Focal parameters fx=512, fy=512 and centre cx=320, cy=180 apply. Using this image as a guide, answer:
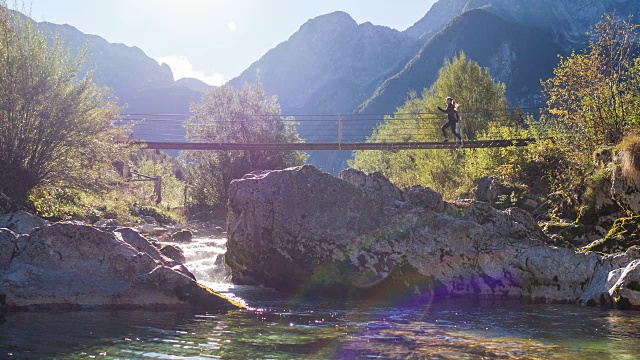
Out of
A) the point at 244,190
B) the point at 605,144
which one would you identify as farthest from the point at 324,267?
the point at 605,144

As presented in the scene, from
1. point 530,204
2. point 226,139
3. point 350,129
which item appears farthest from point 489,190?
point 226,139

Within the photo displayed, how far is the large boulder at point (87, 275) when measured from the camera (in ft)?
25.8

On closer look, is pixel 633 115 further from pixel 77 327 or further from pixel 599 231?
pixel 77 327

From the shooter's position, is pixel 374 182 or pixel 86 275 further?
pixel 374 182

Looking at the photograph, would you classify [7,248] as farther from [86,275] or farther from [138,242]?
[138,242]

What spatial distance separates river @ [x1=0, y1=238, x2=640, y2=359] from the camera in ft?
18.4

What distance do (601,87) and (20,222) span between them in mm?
17765

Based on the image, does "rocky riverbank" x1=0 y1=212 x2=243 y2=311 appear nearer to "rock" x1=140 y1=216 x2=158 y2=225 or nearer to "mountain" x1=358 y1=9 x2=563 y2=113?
"rock" x1=140 y1=216 x2=158 y2=225

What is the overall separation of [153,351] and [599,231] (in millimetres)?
11907

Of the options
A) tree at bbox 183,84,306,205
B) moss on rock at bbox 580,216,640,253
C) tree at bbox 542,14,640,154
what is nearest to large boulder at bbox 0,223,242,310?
moss on rock at bbox 580,216,640,253

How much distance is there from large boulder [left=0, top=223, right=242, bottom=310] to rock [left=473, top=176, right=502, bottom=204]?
12.8m

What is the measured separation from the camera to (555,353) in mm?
5762

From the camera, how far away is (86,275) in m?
8.33

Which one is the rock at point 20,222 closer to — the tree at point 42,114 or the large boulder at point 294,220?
the large boulder at point 294,220
